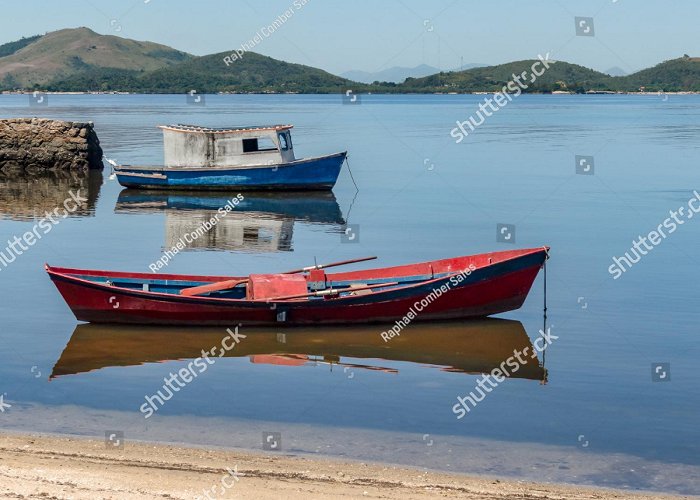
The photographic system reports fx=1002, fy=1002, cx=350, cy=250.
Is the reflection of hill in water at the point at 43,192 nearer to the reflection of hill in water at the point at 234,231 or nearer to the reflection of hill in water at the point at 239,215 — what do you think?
the reflection of hill in water at the point at 239,215

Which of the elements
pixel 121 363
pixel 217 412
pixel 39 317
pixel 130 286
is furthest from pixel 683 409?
pixel 39 317

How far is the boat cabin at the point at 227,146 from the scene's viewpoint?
40719mm

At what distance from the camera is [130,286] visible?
20.9 meters

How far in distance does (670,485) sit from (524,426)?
2.75 m

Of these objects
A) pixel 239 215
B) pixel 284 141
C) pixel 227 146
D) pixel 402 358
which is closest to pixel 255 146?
pixel 227 146

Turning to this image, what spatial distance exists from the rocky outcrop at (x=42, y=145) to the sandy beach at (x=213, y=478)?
39767mm

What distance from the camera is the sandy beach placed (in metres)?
11.3

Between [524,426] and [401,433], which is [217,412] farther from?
[524,426]

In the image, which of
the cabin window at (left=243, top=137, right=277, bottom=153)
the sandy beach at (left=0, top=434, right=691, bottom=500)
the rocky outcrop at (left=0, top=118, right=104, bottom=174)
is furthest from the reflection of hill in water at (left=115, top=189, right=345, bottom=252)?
the sandy beach at (left=0, top=434, right=691, bottom=500)

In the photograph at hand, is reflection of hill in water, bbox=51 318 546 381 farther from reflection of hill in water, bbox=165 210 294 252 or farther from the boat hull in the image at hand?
the boat hull

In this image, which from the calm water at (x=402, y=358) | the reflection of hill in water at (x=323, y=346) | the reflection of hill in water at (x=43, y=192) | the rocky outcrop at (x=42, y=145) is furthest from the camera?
the rocky outcrop at (x=42, y=145)

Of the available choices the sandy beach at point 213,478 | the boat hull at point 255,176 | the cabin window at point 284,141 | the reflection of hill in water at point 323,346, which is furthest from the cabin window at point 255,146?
the sandy beach at point 213,478

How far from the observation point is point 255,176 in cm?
4159

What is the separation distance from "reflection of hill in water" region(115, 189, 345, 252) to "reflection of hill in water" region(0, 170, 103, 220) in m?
1.74
